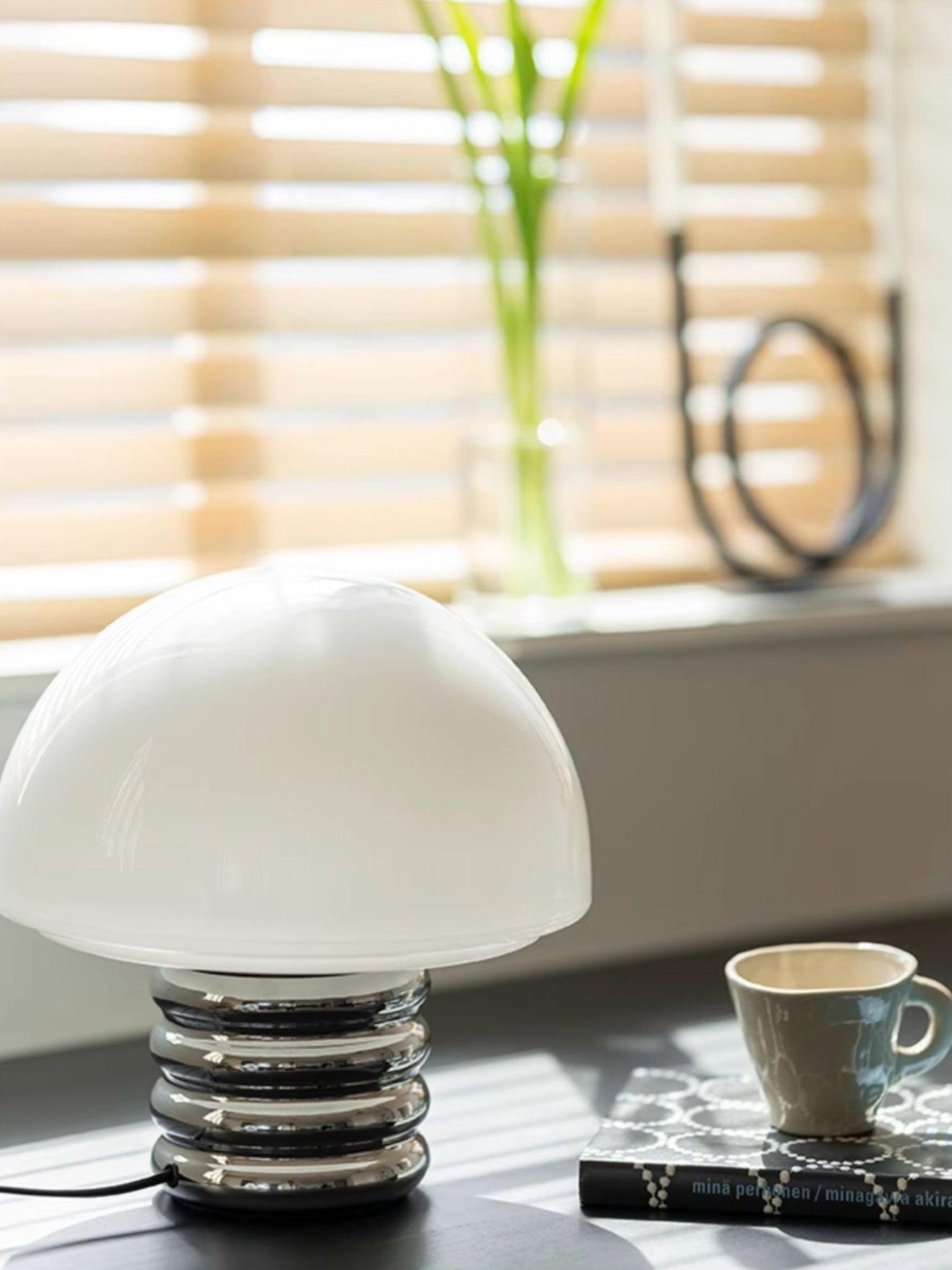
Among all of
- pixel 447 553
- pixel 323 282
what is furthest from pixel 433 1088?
pixel 323 282

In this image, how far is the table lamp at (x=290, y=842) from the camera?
0.67 m

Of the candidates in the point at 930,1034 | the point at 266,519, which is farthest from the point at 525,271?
the point at 930,1034

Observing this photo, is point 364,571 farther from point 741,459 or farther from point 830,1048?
point 830,1048

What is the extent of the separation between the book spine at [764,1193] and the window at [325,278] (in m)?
0.56

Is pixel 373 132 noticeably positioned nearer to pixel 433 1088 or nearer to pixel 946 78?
pixel 946 78

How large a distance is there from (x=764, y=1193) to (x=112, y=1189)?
0.86 feet

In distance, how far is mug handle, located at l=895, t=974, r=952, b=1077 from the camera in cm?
83

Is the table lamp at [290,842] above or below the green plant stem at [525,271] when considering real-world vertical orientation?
below

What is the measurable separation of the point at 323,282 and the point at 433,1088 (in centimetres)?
57

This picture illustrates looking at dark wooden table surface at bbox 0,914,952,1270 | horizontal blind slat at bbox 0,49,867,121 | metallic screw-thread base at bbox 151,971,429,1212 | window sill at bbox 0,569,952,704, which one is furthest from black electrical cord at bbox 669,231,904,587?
metallic screw-thread base at bbox 151,971,429,1212

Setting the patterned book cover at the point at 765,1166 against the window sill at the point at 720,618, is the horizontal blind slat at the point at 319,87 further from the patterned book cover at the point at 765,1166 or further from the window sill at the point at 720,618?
the patterned book cover at the point at 765,1166

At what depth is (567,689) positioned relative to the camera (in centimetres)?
119

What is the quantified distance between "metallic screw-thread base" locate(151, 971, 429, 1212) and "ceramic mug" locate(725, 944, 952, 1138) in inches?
6.1

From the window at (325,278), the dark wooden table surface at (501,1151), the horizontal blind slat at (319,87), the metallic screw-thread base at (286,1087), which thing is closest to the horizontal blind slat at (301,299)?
the window at (325,278)
